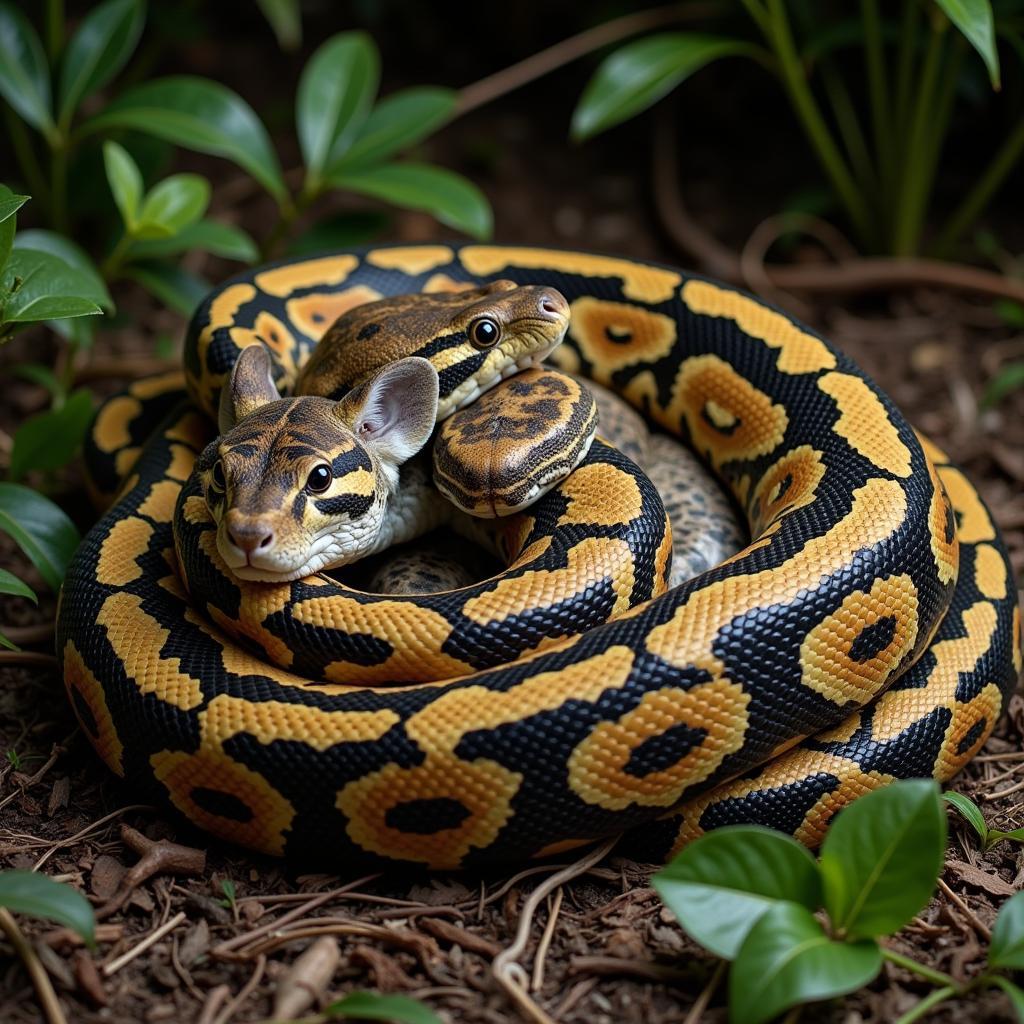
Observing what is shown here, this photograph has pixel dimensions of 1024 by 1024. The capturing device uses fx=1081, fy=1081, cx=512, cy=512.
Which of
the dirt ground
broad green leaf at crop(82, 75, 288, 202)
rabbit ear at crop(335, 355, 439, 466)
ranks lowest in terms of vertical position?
the dirt ground

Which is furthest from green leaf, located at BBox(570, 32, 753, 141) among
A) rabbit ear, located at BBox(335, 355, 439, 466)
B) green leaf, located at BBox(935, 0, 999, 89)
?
rabbit ear, located at BBox(335, 355, 439, 466)

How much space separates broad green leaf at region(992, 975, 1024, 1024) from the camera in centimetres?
305

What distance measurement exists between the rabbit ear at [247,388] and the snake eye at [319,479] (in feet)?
1.94

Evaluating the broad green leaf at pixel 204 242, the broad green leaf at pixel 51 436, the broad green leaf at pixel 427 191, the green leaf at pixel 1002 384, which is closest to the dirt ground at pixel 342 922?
the broad green leaf at pixel 51 436

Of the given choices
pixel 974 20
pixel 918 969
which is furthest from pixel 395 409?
pixel 974 20

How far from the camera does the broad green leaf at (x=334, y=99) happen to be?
20.5ft

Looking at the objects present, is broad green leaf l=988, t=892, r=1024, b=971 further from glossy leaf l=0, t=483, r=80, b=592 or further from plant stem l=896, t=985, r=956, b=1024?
glossy leaf l=0, t=483, r=80, b=592

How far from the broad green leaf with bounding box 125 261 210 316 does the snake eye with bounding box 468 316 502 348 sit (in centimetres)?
218

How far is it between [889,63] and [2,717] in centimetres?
751

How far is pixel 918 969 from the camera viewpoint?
3229mm

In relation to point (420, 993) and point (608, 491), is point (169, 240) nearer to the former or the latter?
point (608, 491)

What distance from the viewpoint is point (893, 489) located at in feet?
13.9

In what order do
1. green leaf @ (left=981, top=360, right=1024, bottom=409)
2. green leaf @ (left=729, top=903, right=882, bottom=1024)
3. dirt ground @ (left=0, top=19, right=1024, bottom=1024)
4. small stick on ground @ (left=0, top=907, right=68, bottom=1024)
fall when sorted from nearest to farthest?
green leaf @ (left=729, top=903, right=882, bottom=1024) < small stick on ground @ (left=0, top=907, right=68, bottom=1024) < dirt ground @ (left=0, top=19, right=1024, bottom=1024) < green leaf @ (left=981, top=360, right=1024, bottom=409)

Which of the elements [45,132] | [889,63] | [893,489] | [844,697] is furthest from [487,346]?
[889,63]
